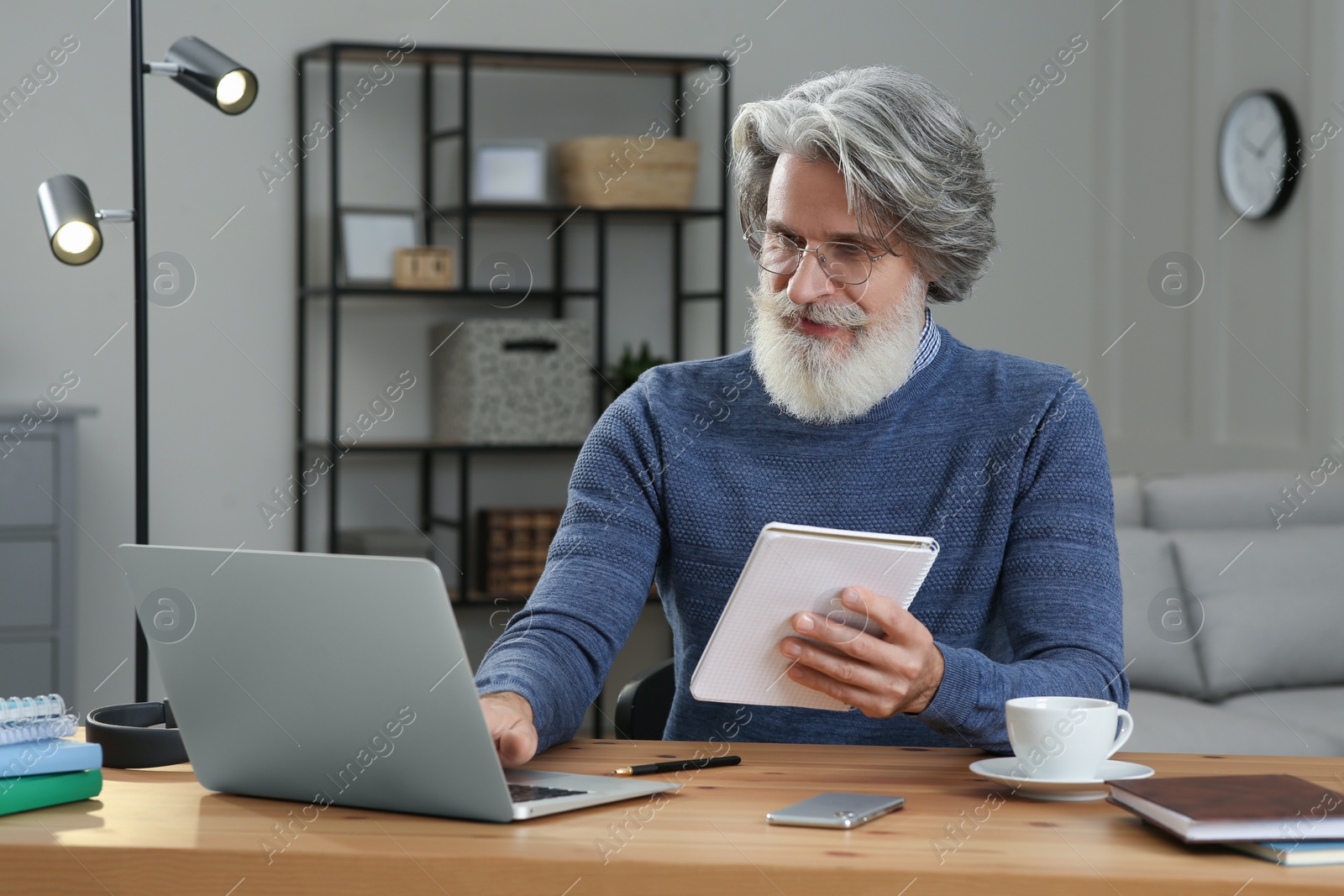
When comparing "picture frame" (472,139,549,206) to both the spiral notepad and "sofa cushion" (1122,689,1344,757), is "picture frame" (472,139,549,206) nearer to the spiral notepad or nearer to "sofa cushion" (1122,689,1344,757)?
"sofa cushion" (1122,689,1344,757)

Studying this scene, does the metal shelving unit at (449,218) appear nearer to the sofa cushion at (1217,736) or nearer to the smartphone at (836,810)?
the sofa cushion at (1217,736)

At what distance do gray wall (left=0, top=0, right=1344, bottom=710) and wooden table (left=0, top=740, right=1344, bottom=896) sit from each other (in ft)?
9.65

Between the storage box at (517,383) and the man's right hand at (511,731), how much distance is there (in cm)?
284

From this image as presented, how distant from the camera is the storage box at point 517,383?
13.2ft

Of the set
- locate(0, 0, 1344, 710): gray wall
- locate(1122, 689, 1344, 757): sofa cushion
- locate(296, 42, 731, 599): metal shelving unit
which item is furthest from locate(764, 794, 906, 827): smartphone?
locate(296, 42, 731, 599): metal shelving unit

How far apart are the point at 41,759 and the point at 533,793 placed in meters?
0.36

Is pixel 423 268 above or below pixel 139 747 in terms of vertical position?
above

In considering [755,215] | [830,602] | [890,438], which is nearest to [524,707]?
[830,602]

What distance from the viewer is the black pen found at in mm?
1158

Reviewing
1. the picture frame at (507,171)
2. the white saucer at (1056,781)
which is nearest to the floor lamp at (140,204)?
the white saucer at (1056,781)

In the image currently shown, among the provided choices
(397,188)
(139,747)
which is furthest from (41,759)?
(397,188)

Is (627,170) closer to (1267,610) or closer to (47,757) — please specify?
(1267,610)

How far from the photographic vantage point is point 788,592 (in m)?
1.08

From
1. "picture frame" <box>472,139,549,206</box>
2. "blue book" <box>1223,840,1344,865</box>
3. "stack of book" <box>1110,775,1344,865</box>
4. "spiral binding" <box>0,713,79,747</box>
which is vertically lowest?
"blue book" <box>1223,840,1344,865</box>
